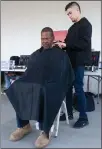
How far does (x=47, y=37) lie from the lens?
2.36 m

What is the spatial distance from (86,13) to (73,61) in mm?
2207

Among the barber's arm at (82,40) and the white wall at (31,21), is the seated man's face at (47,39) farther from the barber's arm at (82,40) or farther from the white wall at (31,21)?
the white wall at (31,21)

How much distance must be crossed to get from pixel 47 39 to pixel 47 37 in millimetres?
22

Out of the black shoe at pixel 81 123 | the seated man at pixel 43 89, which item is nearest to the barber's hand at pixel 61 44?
the seated man at pixel 43 89

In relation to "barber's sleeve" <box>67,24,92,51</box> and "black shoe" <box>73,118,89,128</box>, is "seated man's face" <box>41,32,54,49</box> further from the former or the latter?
"black shoe" <box>73,118,89,128</box>

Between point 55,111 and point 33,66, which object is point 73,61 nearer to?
point 33,66

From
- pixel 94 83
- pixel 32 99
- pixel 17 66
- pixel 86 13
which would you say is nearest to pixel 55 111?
pixel 32 99

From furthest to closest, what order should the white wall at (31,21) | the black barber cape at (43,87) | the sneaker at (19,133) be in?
the white wall at (31,21)
the sneaker at (19,133)
the black barber cape at (43,87)

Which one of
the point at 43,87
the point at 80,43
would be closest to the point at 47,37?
the point at 80,43

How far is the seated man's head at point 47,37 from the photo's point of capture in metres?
2.35

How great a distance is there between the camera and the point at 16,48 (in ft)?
16.7

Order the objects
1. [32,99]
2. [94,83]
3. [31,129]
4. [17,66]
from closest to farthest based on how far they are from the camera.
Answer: [32,99] → [31,129] → [17,66] → [94,83]

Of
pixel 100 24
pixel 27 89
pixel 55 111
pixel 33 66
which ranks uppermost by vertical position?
pixel 100 24

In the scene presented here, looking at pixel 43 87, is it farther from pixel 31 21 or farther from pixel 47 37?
pixel 31 21
